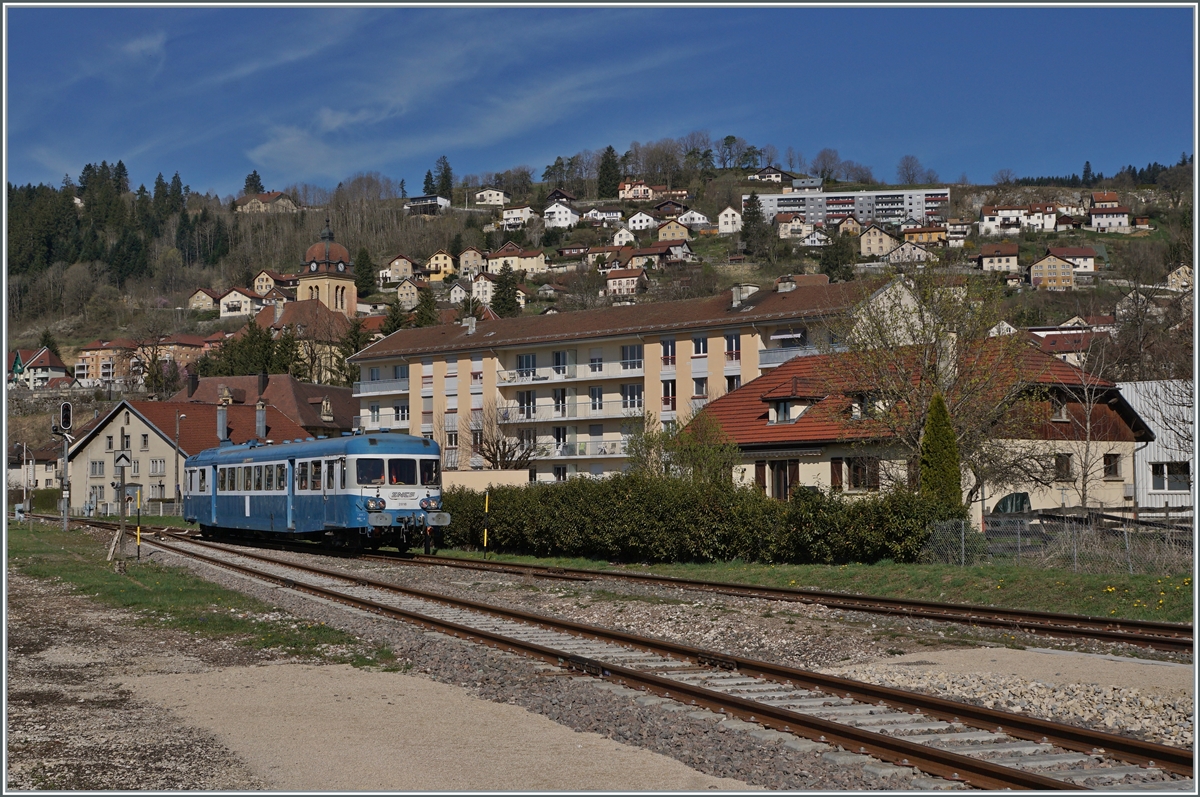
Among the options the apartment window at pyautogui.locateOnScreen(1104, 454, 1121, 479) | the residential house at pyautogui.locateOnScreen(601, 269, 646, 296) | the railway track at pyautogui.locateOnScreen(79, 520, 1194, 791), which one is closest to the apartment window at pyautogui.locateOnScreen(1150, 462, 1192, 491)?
the apartment window at pyautogui.locateOnScreen(1104, 454, 1121, 479)

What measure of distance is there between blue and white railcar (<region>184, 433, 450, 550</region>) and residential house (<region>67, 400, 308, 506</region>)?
33581mm

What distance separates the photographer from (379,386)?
7700cm

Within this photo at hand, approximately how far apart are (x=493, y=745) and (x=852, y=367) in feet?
82.6

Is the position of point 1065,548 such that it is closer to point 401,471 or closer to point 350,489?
point 401,471

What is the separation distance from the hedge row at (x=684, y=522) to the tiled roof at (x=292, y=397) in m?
50.3

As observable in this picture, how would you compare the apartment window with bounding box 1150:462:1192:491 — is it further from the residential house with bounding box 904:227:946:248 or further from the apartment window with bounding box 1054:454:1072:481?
the residential house with bounding box 904:227:946:248

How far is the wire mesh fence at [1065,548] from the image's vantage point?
2045cm

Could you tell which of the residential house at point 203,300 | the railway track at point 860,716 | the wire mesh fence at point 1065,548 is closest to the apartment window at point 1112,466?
the wire mesh fence at point 1065,548

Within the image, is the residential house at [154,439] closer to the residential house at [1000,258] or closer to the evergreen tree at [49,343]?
the evergreen tree at [49,343]

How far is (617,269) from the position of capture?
17275 cm

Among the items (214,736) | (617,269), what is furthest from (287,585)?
(617,269)

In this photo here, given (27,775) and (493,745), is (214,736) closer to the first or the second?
(27,775)

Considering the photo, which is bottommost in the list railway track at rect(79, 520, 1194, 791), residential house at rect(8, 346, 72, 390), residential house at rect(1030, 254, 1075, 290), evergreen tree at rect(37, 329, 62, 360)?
railway track at rect(79, 520, 1194, 791)

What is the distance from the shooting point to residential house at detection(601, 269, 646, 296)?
522ft
